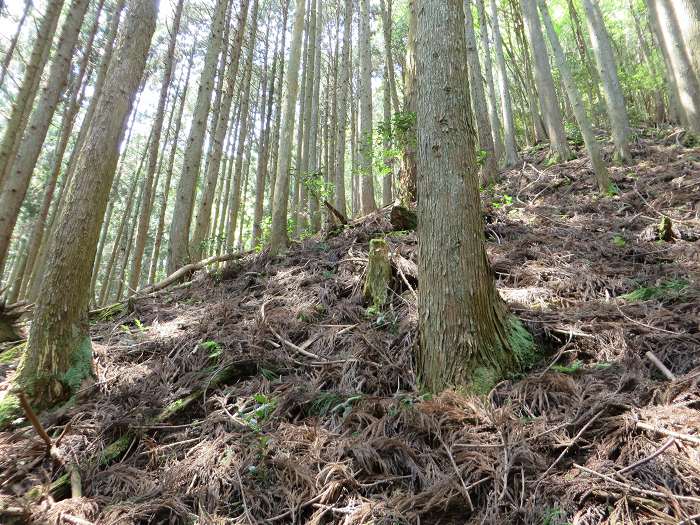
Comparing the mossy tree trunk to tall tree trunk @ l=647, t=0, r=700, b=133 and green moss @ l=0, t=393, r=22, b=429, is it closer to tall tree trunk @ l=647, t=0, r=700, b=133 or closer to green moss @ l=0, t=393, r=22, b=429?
green moss @ l=0, t=393, r=22, b=429

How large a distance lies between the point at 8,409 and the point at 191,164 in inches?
229

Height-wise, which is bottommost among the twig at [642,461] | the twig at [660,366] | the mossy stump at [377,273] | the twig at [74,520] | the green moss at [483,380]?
the twig at [74,520]

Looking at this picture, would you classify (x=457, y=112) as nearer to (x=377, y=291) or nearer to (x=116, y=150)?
(x=377, y=291)

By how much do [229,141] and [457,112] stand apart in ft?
55.2

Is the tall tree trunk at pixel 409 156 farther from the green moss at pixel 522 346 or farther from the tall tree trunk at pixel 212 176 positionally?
the tall tree trunk at pixel 212 176

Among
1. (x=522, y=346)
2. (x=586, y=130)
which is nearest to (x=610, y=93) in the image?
(x=586, y=130)

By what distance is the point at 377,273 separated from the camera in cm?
416

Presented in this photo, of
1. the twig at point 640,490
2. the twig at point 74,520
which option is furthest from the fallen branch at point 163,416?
the twig at point 640,490

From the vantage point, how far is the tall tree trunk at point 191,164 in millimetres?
7461

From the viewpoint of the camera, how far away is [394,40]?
62.1ft

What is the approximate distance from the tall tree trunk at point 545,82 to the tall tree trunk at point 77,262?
9196 mm

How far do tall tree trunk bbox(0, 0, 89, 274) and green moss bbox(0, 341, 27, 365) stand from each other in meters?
1.88

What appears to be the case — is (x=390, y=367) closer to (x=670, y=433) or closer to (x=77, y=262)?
(x=670, y=433)

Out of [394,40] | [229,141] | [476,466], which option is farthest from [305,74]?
[476,466]
